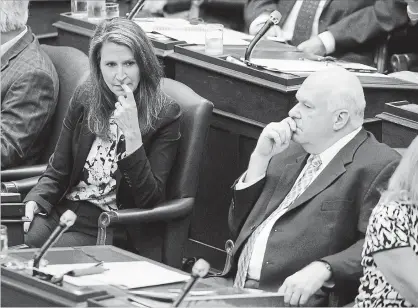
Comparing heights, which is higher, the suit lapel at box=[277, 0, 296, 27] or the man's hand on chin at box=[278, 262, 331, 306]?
the suit lapel at box=[277, 0, 296, 27]

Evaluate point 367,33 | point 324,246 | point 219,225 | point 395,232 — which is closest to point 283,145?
point 324,246

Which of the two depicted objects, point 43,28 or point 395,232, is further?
point 43,28

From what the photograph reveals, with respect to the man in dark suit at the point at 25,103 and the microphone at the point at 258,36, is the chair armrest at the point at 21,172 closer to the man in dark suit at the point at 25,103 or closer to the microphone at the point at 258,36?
the man in dark suit at the point at 25,103

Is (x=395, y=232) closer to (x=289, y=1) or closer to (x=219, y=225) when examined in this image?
(x=219, y=225)

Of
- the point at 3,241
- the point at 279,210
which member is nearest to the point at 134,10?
the point at 279,210

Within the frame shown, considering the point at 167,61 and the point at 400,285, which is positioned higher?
the point at 167,61

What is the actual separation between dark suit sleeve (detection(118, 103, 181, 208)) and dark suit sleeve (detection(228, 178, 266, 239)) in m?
0.34

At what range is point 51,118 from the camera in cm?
436

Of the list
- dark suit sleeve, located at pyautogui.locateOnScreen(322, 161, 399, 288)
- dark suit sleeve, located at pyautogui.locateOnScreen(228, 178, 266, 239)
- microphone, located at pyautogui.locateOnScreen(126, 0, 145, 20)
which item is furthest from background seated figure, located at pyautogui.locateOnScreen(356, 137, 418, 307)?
microphone, located at pyautogui.locateOnScreen(126, 0, 145, 20)

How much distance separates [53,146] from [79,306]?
1823mm

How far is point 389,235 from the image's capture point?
111 inches

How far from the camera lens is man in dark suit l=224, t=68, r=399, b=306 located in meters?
3.24

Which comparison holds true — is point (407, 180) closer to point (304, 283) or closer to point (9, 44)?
point (304, 283)

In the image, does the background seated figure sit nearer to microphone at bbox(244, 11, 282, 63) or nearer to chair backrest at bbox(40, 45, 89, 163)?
microphone at bbox(244, 11, 282, 63)
